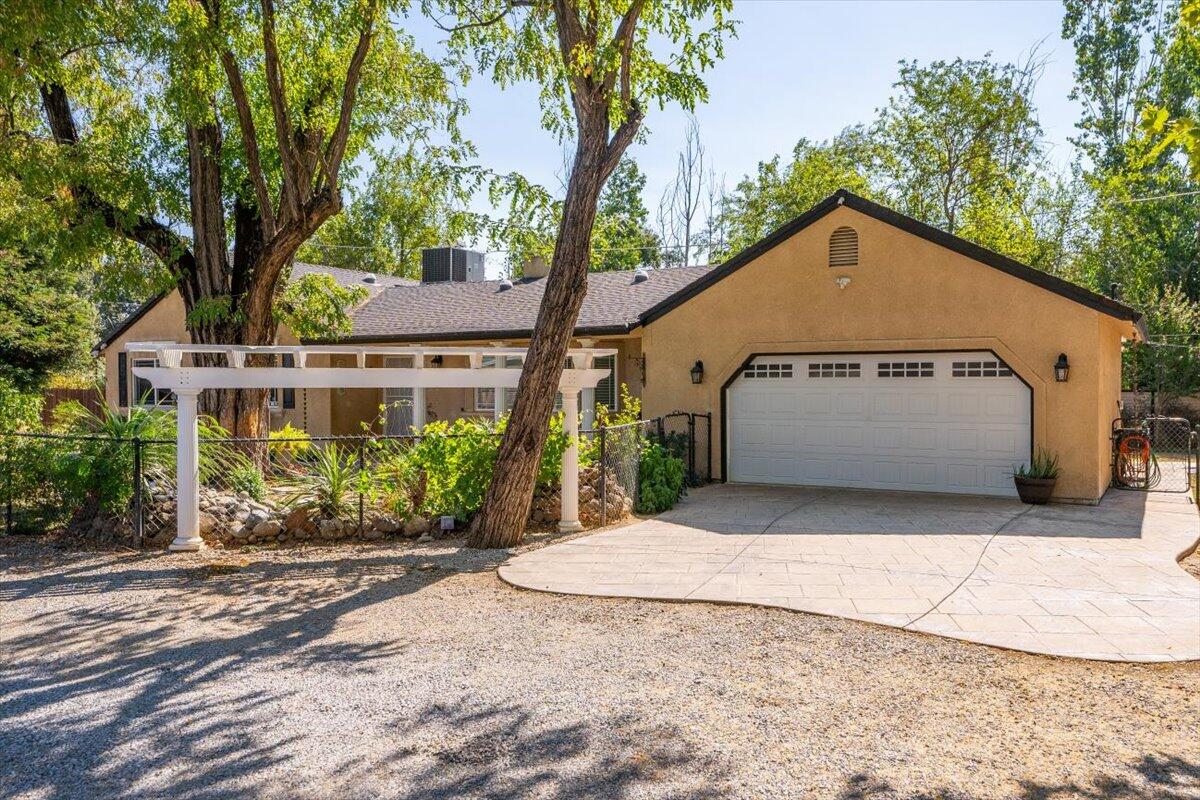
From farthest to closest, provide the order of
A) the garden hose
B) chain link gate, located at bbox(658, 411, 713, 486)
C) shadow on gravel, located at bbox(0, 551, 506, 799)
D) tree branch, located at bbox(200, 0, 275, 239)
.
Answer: chain link gate, located at bbox(658, 411, 713, 486) → the garden hose → tree branch, located at bbox(200, 0, 275, 239) → shadow on gravel, located at bbox(0, 551, 506, 799)

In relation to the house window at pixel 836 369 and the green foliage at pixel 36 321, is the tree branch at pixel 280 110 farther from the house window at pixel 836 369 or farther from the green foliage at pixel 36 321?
the green foliage at pixel 36 321

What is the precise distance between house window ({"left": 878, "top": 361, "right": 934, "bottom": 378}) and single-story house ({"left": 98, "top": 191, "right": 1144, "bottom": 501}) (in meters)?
0.02

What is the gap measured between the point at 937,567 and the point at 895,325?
5.78 m

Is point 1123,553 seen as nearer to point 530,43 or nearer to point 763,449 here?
point 763,449

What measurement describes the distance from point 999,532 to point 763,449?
197 inches

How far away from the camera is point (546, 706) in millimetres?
4660

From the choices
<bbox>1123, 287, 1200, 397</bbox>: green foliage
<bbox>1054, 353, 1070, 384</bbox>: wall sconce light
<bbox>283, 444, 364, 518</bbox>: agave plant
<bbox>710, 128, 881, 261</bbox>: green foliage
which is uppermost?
<bbox>710, 128, 881, 261</bbox>: green foliage

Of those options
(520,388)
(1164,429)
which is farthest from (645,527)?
(1164,429)

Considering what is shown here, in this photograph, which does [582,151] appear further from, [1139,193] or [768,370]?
[1139,193]

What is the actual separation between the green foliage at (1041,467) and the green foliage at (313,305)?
11.2 metres

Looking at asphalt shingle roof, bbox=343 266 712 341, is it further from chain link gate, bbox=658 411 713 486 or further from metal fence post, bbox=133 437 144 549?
metal fence post, bbox=133 437 144 549

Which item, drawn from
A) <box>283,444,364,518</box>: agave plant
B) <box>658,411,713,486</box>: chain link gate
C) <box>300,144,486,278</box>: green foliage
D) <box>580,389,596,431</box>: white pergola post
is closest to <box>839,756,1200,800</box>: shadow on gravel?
<box>283,444,364,518</box>: agave plant

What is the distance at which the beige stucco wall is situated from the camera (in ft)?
39.0

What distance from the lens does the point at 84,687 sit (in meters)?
5.00
